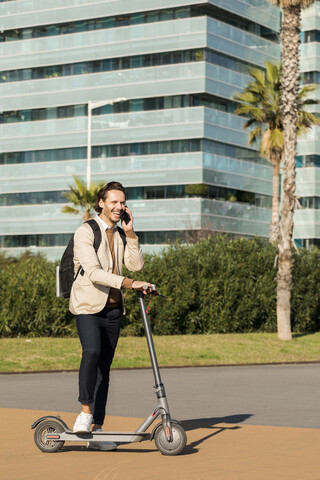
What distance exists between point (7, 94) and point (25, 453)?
6605 cm

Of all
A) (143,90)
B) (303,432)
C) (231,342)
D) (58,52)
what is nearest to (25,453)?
(303,432)

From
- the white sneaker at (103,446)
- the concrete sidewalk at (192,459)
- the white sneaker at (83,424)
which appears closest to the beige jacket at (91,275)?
the white sneaker at (83,424)

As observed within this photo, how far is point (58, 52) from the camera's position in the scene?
70250 mm

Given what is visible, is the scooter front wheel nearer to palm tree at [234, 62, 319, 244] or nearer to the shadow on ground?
the shadow on ground

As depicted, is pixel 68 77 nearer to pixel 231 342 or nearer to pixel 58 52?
pixel 58 52

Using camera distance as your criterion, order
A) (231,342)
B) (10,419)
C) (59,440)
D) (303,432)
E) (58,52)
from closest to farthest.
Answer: (59,440) → (303,432) → (10,419) → (231,342) → (58,52)

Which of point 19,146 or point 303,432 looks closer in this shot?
point 303,432

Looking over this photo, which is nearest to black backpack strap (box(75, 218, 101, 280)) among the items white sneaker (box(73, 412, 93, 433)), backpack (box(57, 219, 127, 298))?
backpack (box(57, 219, 127, 298))

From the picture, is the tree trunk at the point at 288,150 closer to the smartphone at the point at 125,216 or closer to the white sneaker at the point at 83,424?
the smartphone at the point at 125,216

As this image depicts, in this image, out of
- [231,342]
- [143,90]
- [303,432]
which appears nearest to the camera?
[303,432]

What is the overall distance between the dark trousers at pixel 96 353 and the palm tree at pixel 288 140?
20.8m

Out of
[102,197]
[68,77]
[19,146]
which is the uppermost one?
[68,77]

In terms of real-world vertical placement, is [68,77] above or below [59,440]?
above

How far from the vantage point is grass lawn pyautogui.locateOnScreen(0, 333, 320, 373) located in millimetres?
21219
